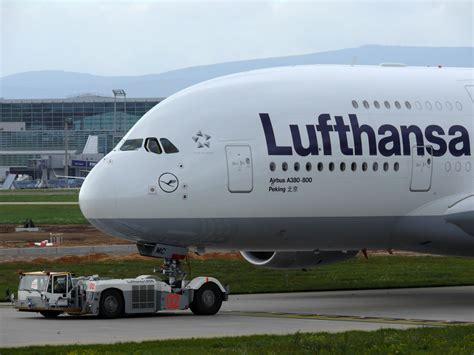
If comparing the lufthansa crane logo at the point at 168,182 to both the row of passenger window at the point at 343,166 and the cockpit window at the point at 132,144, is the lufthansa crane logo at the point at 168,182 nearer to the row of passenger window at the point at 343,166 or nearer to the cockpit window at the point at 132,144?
the cockpit window at the point at 132,144

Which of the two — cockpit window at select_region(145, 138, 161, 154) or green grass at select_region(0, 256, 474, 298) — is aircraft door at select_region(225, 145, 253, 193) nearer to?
cockpit window at select_region(145, 138, 161, 154)

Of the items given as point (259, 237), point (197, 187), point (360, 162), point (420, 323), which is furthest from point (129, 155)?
point (420, 323)

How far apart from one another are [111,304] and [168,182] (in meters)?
3.24

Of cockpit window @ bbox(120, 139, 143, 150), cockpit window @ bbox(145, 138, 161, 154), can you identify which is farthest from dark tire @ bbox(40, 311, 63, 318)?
cockpit window @ bbox(145, 138, 161, 154)

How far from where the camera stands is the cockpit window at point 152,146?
2950 cm

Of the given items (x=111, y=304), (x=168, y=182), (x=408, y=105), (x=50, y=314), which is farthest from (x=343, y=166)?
(x=50, y=314)

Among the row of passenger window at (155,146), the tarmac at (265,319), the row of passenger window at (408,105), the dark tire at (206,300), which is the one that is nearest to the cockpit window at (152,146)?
the row of passenger window at (155,146)

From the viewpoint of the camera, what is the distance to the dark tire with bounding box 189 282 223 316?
2956 centimetres

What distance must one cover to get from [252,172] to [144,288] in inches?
154

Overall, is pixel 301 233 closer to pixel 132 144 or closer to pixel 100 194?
pixel 132 144

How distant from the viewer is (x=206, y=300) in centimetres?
2962

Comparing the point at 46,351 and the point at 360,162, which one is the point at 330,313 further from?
the point at 46,351

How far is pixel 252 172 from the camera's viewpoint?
29906 millimetres

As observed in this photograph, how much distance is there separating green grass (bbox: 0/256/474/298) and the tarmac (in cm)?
244
